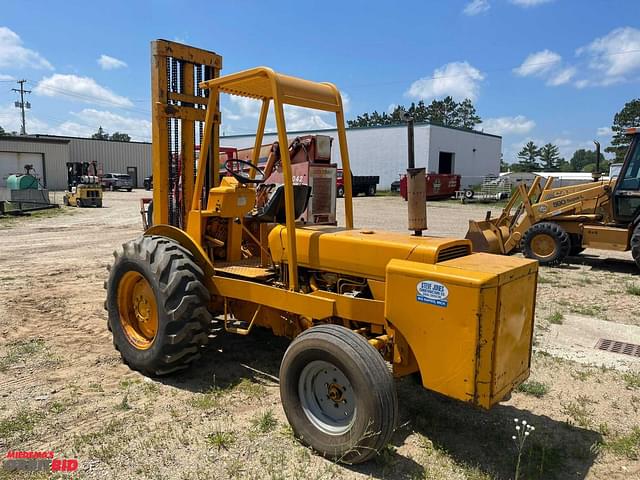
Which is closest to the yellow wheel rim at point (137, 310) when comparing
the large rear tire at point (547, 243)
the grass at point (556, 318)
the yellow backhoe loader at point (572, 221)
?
the grass at point (556, 318)

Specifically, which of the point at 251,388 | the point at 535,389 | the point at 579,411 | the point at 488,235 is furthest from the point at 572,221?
the point at 251,388

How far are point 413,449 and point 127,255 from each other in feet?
9.92

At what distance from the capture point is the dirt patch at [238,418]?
11.2 feet

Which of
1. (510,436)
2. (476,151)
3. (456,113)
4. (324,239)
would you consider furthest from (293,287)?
(456,113)

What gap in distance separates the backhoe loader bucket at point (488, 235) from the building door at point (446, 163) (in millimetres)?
33182

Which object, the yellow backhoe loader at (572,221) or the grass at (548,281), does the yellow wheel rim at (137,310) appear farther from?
the yellow backhoe loader at (572,221)

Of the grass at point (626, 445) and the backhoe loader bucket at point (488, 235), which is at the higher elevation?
the backhoe loader bucket at point (488, 235)

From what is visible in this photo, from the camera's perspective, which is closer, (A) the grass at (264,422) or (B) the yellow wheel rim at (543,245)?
(A) the grass at (264,422)

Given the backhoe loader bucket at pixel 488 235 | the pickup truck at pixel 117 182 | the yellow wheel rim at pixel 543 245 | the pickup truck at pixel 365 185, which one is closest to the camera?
the backhoe loader bucket at pixel 488 235

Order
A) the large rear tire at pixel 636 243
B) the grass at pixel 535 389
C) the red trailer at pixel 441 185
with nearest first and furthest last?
the grass at pixel 535 389 → the large rear tire at pixel 636 243 → the red trailer at pixel 441 185

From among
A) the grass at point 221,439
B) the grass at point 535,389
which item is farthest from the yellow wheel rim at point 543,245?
the grass at point 221,439

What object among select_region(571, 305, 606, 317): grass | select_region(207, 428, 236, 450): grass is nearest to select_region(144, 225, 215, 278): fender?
select_region(207, 428, 236, 450): grass

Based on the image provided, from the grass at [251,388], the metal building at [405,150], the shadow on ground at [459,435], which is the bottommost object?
the shadow on ground at [459,435]

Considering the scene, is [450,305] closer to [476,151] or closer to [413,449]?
[413,449]
